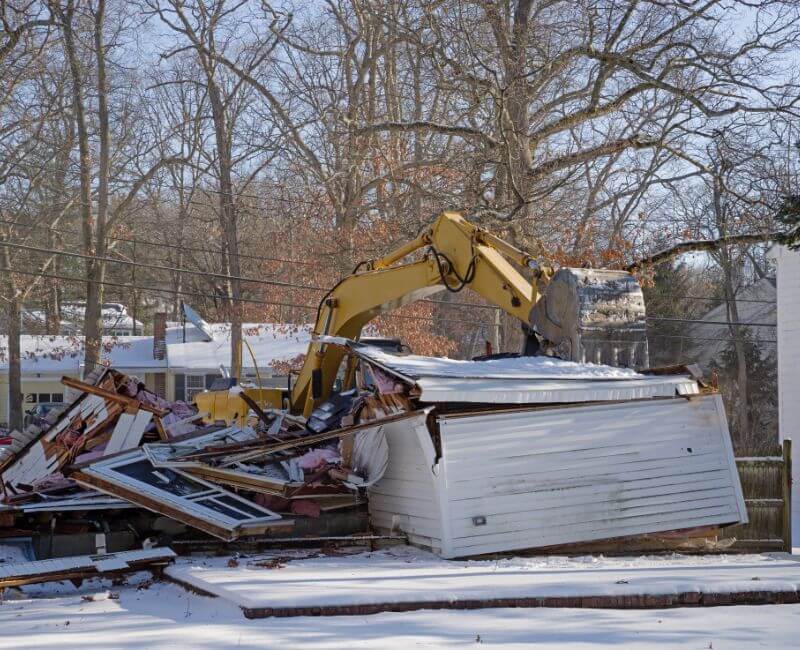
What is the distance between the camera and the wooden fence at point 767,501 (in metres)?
13.0

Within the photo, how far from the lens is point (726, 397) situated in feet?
131

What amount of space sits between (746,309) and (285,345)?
2023 centimetres

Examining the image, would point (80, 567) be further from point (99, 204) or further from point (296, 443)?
point (99, 204)

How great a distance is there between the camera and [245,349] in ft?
131

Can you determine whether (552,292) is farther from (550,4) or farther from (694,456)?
(550,4)

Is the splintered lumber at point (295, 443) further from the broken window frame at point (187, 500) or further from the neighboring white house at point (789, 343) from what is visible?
the neighboring white house at point (789, 343)

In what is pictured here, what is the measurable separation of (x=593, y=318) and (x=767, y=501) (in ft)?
12.7

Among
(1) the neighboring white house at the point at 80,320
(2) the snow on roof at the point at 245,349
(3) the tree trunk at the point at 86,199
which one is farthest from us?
(1) the neighboring white house at the point at 80,320

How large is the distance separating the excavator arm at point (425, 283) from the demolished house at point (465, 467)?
0.96 metres

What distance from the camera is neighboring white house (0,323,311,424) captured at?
129 ft

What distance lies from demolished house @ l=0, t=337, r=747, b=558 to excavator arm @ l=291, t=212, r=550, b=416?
964 millimetres

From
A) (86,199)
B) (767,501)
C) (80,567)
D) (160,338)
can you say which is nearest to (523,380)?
(767,501)

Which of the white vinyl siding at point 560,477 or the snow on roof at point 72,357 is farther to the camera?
the snow on roof at point 72,357

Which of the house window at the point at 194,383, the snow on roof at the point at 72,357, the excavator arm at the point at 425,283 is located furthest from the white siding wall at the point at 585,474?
the snow on roof at the point at 72,357
